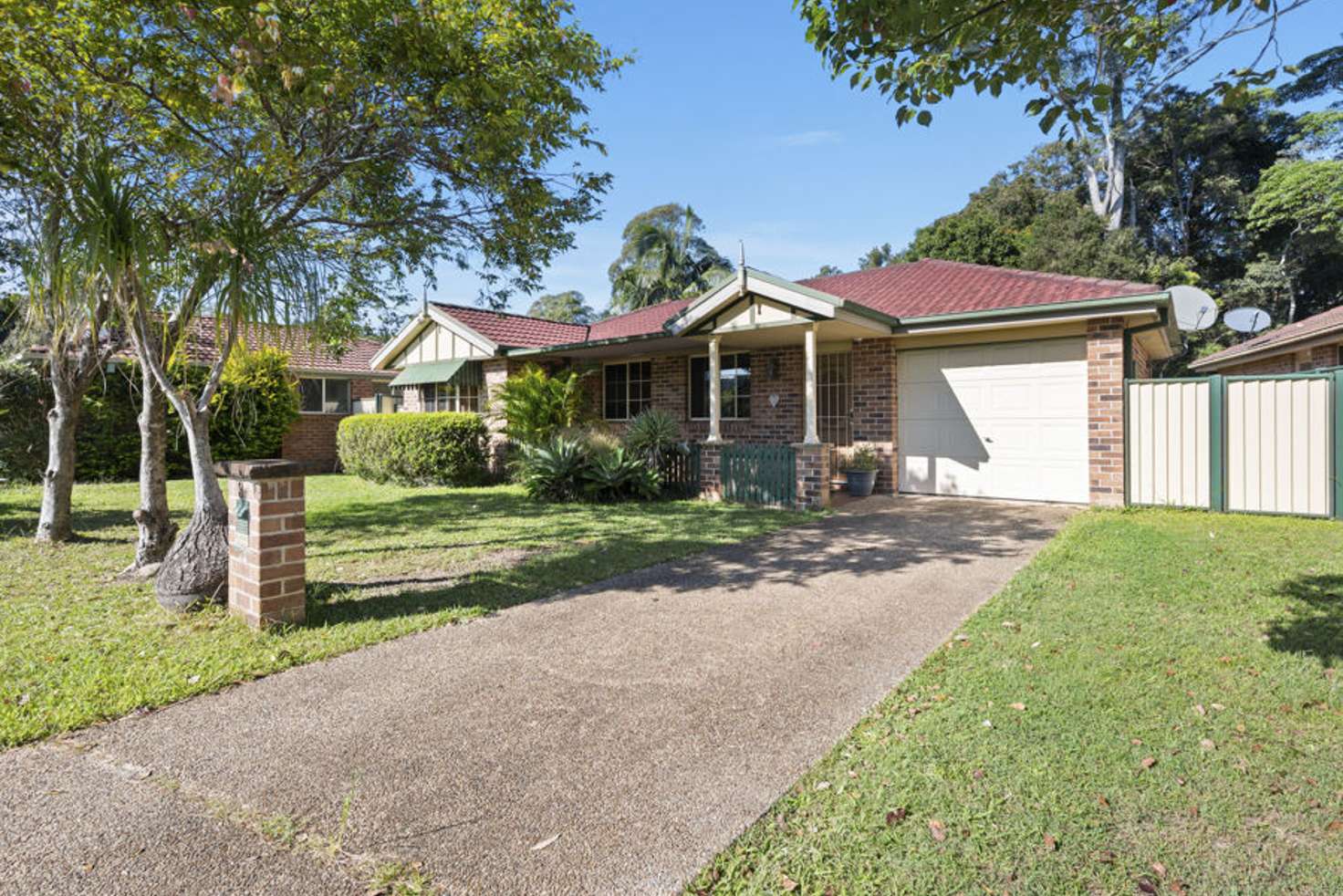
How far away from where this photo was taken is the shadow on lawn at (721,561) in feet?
17.5

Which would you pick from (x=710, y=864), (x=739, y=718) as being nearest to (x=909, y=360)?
(x=739, y=718)

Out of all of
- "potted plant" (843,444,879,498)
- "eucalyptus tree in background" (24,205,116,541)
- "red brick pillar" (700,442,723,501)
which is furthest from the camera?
"potted plant" (843,444,879,498)

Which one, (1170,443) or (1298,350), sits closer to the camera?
(1170,443)

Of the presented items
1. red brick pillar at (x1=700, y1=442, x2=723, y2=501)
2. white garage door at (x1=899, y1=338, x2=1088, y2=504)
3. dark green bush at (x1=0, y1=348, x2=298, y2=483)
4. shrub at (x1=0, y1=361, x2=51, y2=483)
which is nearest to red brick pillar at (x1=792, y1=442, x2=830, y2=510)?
red brick pillar at (x1=700, y1=442, x2=723, y2=501)

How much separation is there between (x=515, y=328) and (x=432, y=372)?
2.21 meters

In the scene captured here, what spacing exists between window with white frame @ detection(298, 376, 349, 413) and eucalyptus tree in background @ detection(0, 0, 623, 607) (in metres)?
11.8

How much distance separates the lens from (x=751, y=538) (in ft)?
26.1

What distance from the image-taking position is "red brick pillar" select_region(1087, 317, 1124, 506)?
30.8ft

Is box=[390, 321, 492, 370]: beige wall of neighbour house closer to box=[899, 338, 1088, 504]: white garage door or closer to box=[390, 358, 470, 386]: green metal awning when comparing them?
box=[390, 358, 470, 386]: green metal awning

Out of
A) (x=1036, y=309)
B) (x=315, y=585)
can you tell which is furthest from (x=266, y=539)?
(x=1036, y=309)

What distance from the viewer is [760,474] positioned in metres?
10.8

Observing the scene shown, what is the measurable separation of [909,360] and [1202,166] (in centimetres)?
2859

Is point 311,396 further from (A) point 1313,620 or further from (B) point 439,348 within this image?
(A) point 1313,620

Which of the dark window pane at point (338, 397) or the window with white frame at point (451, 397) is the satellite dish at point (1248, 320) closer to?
the window with white frame at point (451, 397)
